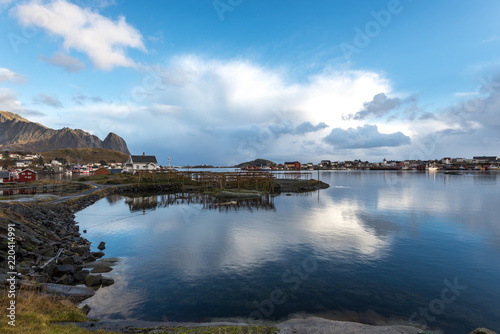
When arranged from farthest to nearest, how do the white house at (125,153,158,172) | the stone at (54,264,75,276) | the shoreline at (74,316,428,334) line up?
the white house at (125,153,158,172)
the stone at (54,264,75,276)
the shoreline at (74,316,428,334)

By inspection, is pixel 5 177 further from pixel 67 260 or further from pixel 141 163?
pixel 67 260

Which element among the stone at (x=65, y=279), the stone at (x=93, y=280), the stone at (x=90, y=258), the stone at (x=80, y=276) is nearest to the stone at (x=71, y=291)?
the stone at (x=93, y=280)

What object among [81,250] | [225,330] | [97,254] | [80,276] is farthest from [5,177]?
[225,330]

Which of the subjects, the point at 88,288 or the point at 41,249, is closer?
the point at 88,288

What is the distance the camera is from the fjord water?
11477mm

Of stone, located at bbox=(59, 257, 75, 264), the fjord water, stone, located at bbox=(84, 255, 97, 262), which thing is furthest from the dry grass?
stone, located at bbox=(84, 255, 97, 262)

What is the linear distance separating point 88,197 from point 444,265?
5127 centimetres

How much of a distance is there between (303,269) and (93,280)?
12.9 metres

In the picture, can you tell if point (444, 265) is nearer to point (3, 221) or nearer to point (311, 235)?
point (311, 235)

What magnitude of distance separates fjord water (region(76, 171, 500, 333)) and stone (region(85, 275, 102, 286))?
0.81 m

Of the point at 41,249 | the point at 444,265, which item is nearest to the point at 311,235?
the point at 444,265

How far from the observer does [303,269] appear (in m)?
16.2

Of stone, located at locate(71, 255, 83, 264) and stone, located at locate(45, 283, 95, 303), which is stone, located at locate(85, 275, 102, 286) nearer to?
stone, located at locate(45, 283, 95, 303)

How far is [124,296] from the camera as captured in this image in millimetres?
12484
